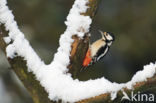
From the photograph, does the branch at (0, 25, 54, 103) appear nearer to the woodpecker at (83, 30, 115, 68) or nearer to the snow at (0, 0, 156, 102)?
the snow at (0, 0, 156, 102)

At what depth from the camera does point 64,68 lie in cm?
238

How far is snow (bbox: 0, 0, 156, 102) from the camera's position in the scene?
7.28 ft

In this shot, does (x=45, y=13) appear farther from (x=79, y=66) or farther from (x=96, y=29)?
(x=79, y=66)

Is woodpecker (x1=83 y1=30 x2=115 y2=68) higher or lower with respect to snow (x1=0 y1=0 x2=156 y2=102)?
lower

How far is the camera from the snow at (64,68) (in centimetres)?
222

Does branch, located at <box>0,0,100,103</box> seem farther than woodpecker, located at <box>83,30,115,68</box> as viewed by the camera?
No

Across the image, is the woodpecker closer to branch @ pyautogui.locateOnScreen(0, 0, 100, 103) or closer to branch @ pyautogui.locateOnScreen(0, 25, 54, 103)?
branch @ pyautogui.locateOnScreen(0, 0, 100, 103)

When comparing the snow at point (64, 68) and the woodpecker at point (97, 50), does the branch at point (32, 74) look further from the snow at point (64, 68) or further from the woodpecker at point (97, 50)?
the woodpecker at point (97, 50)

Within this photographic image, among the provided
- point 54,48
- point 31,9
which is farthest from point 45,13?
point 54,48

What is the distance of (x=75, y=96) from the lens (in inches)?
89.4

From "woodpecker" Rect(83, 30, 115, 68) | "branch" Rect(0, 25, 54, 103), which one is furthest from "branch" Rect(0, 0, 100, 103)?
"woodpecker" Rect(83, 30, 115, 68)

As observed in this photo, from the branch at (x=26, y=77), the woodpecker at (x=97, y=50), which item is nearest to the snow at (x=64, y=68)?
the branch at (x=26, y=77)

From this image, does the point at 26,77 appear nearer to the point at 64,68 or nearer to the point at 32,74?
the point at 32,74

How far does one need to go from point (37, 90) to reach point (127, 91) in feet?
1.52
